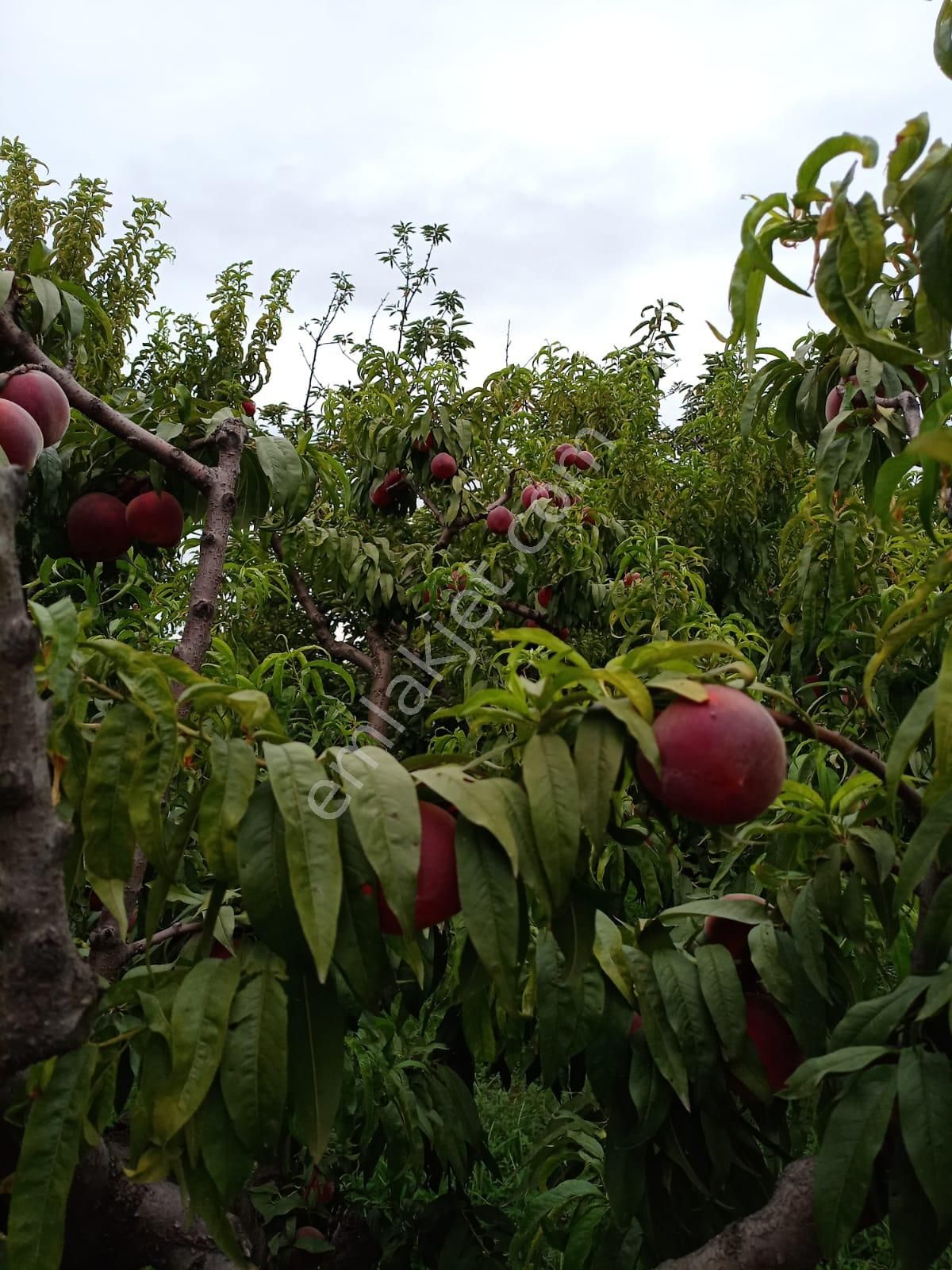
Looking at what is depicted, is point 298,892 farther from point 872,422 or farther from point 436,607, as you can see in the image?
point 436,607

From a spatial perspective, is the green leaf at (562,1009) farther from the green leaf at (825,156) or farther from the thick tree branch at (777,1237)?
the green leaf at (825,156)

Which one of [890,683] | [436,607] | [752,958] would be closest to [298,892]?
[752,958]

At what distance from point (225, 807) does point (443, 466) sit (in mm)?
2289

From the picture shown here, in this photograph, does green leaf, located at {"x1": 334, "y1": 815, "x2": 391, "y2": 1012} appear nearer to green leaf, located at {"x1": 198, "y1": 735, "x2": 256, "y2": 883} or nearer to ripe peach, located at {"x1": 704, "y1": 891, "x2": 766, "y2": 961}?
green leaf, located at {"x1": 198, "y1": 735, "x2": 256, "y2": 883}

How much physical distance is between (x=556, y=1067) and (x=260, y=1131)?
208mm

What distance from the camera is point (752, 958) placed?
84 cm

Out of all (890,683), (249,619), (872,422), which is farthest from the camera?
(249,619)

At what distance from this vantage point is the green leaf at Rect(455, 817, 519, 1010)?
2.09 feet

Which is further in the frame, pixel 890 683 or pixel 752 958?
pixel 890 683

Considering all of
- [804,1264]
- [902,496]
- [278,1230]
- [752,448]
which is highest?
[752,448]

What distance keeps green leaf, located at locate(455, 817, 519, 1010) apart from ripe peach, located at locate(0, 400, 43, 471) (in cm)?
65

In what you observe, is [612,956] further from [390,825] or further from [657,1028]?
[390,825]

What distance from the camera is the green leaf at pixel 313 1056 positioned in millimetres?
677

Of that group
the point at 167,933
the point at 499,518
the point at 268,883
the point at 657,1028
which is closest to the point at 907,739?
the point at 657,1028
